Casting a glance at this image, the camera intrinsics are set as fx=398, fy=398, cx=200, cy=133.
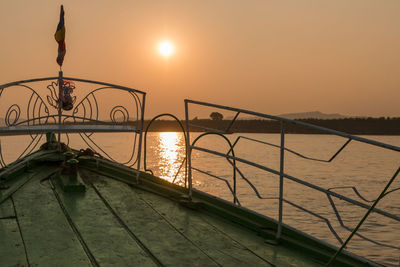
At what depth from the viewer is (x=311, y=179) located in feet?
131

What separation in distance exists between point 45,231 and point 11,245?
14.6 inches

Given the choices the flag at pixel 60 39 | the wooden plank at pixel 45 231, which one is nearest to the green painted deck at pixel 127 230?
the wooden plank at pixel 45 231

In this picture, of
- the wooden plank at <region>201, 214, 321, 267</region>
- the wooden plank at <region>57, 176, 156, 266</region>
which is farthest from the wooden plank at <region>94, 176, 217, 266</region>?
the wooden plank at <region>201, 214, 321, 267</region>

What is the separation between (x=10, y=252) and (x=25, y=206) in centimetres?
129

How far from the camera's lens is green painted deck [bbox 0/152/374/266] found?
319 centimetres

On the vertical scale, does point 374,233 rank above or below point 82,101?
below

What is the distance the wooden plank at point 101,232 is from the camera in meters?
3.14

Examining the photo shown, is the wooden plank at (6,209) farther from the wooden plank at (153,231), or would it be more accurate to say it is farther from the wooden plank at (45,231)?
the wooden plank at (153,231)

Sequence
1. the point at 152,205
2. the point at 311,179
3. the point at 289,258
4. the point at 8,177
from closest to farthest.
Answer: the point at 289,258 → the point at 152,205 → the point at 8,177 → the point at 311,179

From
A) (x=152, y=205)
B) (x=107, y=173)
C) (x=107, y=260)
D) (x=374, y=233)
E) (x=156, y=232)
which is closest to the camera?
(x=107, y=260)

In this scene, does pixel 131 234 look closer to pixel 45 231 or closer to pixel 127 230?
pixel 127 230

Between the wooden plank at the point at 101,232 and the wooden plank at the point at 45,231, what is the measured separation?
0.36 ft

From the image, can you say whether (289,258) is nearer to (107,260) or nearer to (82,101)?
(107,260)

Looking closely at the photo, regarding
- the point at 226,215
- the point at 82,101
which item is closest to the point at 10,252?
the point at 226,215
